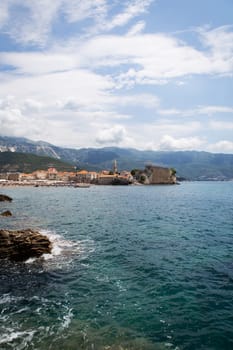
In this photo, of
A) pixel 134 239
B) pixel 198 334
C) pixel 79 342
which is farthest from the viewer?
pixel 134 239

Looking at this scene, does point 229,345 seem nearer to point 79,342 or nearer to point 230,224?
point 79,342

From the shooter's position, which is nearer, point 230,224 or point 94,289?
point 94,289

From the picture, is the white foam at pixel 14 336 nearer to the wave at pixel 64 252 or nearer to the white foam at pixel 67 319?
the white foam at pixel 67 319

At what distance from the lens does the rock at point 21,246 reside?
3009 cm

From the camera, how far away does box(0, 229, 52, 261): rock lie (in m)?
30.1

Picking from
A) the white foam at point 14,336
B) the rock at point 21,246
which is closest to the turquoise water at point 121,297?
the white foam at point 14,336

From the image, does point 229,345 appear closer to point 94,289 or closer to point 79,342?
point 79,342

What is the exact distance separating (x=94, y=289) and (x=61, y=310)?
152 inches

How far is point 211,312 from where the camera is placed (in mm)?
18703

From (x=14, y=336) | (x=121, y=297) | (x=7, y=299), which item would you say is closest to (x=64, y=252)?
(x=7, y=299)

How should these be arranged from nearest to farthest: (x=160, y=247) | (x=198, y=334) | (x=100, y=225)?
(x=198, y=334), (x=160, y=247), (x=100, y=225)

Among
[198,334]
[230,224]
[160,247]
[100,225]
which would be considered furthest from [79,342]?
[230,224]

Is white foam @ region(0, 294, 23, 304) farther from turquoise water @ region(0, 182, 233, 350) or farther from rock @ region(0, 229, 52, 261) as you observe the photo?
rock @ region(0, 229, 52, 261)

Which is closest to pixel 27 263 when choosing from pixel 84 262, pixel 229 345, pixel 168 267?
pixel 84 262
